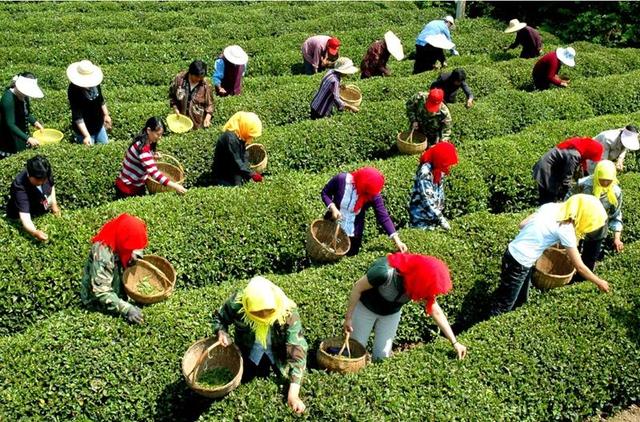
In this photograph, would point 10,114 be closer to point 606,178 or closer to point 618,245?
point 606,178

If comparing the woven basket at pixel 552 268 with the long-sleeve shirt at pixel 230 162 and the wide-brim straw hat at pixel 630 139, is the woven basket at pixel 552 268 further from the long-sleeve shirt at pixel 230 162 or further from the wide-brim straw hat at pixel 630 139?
the long-sleeve shirt at pixel 230 162

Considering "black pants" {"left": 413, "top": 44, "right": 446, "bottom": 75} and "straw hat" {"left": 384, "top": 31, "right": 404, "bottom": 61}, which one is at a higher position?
"straw hat" {"left": 384, "top": 31, "right": 404, "bottom": 61}

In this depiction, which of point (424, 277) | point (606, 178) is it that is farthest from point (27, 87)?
point (606, 178)

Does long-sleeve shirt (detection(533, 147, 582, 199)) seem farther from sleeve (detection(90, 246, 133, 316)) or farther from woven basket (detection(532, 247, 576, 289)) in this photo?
sleeve (detection(90, 246, 133, 316))

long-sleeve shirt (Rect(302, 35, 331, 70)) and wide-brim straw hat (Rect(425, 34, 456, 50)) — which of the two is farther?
long-sleeve shirt (Rect(302, 35, 331, 70))

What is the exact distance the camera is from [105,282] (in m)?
6.45

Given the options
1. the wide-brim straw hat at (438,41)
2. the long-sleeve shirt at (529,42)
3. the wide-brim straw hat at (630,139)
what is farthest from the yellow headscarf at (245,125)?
the long-sleeve shirt at (529,42)

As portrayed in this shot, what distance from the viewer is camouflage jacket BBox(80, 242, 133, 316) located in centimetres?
636

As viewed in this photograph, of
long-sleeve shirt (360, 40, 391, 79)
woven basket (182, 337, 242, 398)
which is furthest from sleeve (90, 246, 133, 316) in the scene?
long-sleeve shirt (360, 40, 391, 79)

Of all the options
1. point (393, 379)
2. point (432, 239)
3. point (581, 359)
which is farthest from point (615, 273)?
point (393, 379)

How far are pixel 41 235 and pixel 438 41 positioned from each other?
33.4ft

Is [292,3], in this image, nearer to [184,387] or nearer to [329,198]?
[329,198]

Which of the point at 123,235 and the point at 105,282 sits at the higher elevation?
the point at 123,235

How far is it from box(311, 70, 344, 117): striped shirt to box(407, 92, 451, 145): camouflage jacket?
5.04 ft
